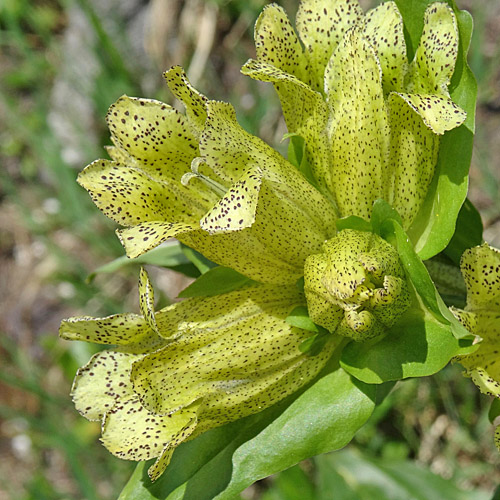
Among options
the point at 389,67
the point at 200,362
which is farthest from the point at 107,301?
the point at 389,67

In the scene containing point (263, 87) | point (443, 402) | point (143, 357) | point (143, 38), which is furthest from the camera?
point (143, 38)

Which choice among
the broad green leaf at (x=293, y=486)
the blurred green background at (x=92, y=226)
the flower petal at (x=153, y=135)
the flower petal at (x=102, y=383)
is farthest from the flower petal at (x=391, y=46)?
the broad green leaf at (x=293, y=486)

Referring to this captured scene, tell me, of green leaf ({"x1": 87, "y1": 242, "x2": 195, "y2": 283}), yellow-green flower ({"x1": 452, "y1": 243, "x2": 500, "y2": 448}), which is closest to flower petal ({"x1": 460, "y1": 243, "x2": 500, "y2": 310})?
yellow-green flower ({"x1": 452, "y1": 243, "x2": 500, "y2": 448})

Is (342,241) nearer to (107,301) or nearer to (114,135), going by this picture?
(114,135)

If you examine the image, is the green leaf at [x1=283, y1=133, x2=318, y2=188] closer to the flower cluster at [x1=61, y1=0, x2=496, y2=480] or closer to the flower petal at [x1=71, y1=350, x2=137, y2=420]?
the flower cluster at [x1=61, y1=0, x2=496, y2=480]

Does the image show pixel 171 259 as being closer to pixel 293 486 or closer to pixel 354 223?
pixel 354 223

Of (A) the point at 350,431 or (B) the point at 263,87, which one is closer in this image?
(A) the point at 350,431
